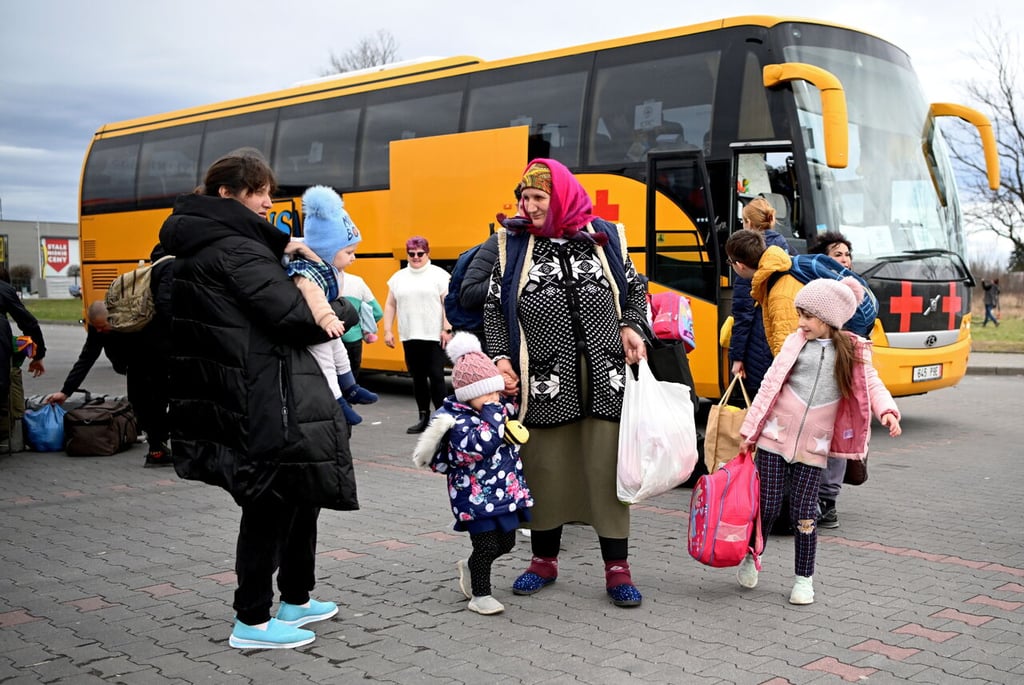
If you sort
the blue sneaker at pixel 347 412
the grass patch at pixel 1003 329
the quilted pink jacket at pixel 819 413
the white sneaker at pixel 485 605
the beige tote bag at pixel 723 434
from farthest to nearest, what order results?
the grass patch at pixel 1003 329, the beige tote bag at pixel 723 434, the quilted pink jacket at pixel 819 413, the white sneaker at pixel 485 605, the blue sneaker at pixel 347 412

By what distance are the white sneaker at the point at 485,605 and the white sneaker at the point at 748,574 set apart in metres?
1.20

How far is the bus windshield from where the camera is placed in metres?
10.4

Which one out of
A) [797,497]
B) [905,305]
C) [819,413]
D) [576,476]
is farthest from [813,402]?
[905,305]

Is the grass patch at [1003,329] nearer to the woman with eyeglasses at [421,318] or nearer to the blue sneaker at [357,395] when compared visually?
the woman with eyeglasses at [421,318]

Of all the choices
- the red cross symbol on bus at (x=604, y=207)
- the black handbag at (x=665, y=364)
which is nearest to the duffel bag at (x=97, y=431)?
the red cross symbol on bus at (x=604, y=207)

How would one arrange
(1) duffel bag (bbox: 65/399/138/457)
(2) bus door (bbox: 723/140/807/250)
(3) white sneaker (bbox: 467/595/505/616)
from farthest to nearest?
(2) bus door (bbox: 723/140/807/250) < (1) duffel bag (bbox: 65/399/138/457) < (3) white sneaker (bbox: 467/595/505/616)

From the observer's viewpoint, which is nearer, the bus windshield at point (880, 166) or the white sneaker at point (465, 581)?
the white sneaker at point (465, 581)

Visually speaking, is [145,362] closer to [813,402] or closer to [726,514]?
[726,514]

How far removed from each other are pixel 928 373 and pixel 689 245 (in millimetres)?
2663

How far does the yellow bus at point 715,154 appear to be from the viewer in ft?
34.5

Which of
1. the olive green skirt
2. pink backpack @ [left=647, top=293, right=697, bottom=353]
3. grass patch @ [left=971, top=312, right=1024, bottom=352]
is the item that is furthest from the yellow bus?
grass patch @ [left=971, top=312, right=1024, bottom=352]

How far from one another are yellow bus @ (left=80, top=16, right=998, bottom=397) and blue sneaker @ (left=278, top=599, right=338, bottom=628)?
6.52 m

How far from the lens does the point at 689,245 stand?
11.1m

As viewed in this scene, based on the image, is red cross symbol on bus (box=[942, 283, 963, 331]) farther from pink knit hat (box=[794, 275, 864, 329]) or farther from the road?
pink knit hat (box=[794, 275, 864, 329])
